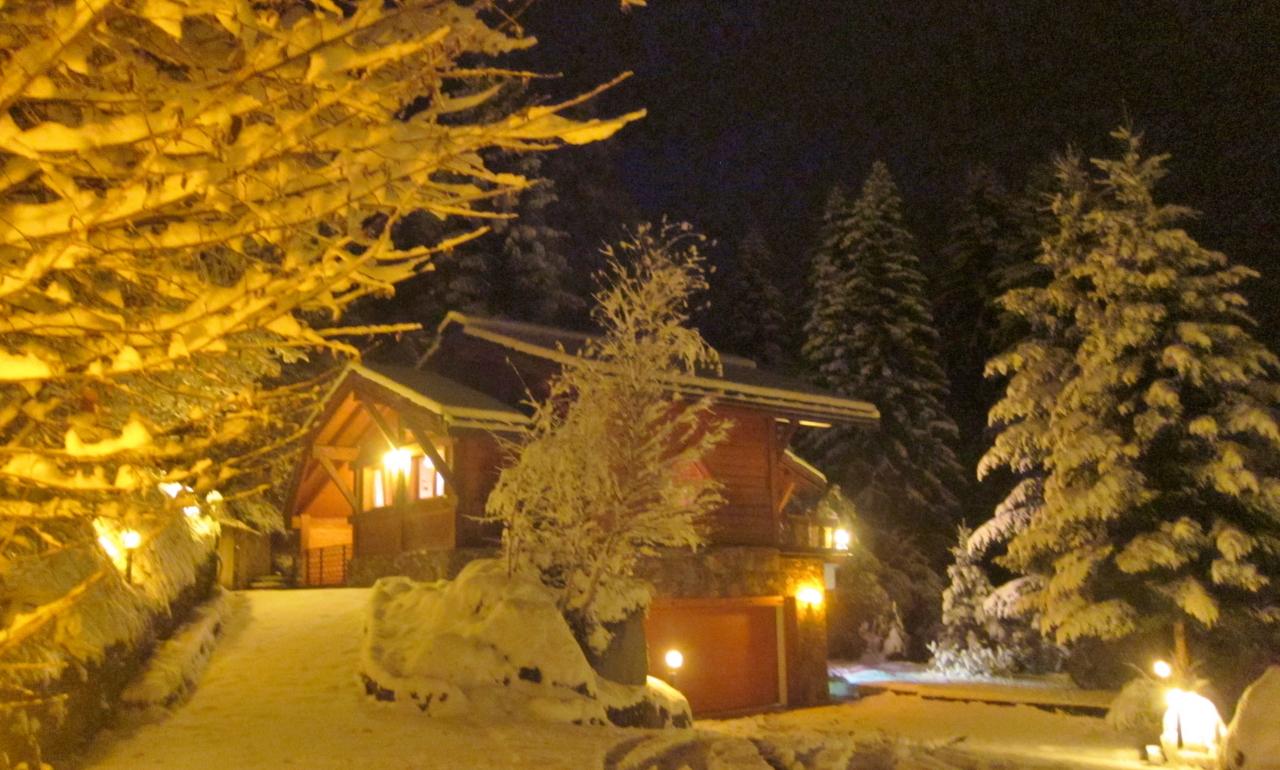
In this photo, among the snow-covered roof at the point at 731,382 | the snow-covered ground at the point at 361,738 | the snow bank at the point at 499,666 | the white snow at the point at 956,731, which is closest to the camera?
the snow-covered ground at the point at 361,738

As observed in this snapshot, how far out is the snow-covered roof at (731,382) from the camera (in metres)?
21.2

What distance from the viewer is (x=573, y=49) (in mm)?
41125

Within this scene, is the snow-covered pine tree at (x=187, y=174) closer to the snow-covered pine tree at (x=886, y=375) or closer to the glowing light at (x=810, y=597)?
the glowing light at (x=810, y=597)

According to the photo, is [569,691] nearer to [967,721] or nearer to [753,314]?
[967,721]

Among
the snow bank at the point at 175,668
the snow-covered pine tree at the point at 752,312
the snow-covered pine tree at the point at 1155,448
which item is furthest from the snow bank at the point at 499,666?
the snow-covered pine tree at the point at 752,312

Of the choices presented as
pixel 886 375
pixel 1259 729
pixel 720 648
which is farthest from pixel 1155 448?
pixel 886 375

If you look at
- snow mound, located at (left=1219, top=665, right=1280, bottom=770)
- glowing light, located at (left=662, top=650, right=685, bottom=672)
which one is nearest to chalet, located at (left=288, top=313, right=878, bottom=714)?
glowing light, located at (left=662, top=650, right=685, bottom=672)

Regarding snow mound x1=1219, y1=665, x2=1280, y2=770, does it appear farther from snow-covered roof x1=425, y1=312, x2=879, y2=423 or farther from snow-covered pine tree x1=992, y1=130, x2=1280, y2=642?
snow-covered roof x1=425, y1=312, x2=879, y2=423

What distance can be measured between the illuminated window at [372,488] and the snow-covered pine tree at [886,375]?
1576cm

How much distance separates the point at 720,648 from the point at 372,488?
8906mm

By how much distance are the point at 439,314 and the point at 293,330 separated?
104 feet

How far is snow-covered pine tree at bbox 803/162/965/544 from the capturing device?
3438 centimetres

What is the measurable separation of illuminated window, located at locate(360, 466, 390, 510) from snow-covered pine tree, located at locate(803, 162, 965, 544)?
1576cm

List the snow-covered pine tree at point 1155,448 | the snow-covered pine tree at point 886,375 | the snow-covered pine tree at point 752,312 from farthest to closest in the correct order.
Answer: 1. the snow-covered pine tree at point 752,312
2. the snow-covered pine tree at point 886,375
3. the snow-covered pine tree at point 1155,448
